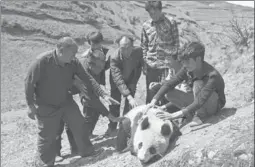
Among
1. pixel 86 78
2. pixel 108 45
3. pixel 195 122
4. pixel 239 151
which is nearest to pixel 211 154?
pixel 239 151

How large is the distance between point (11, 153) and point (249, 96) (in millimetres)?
4282

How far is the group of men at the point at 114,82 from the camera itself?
14.9 ft

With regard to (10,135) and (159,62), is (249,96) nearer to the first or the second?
(159,62)

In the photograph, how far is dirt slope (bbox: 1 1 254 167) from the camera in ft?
12.8

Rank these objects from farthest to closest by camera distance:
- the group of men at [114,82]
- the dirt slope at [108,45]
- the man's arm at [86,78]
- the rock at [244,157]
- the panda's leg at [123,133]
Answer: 1. the man's arm at [86,78]
2. the panda's leg at [123,133]
3. the group of men at [114,82]
4. the dirt slope at [108,45]
5. the rock at [244,157]

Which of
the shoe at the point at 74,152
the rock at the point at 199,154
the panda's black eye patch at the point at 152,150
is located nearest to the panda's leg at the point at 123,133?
the panda's black eye patch at the point at 152,150

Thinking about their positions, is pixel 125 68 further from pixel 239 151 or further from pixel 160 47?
pixel 239 151

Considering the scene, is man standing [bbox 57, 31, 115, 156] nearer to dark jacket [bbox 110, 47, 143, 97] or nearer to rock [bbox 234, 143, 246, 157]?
dark jacket [bbox 110, 47, 143, 97]

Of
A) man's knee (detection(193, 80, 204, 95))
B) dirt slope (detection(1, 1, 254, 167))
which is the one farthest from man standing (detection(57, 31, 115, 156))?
man's knee (detection(193, 80, 204, 95))

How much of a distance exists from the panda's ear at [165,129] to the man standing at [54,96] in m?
0.96

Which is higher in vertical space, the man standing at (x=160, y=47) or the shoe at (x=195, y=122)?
the man standing at (x=160, y=47)

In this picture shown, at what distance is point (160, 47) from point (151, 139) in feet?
6.31

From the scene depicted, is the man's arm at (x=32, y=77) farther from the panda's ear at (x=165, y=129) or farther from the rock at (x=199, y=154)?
the rock at (x=199, y=154)

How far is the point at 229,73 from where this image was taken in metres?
7.61
